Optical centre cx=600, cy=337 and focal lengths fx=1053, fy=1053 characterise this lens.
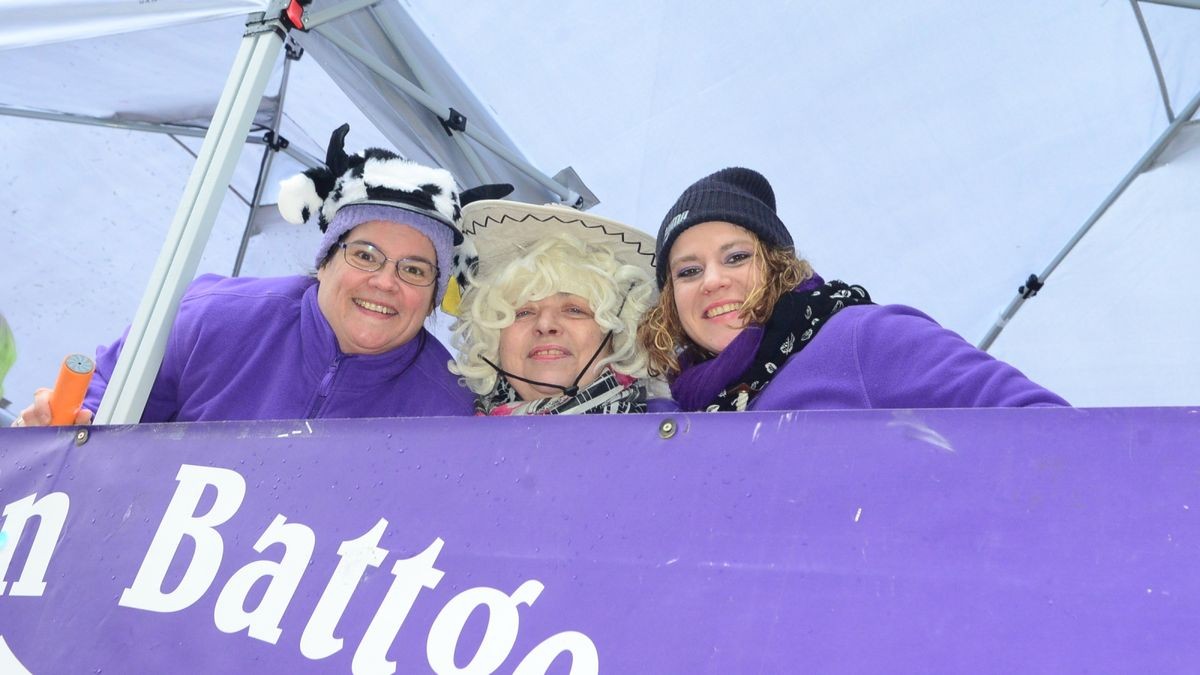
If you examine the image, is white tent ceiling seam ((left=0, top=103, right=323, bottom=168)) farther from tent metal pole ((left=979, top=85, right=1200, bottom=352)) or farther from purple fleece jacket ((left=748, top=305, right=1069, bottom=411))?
tent metal pole ((left=979, top=85, right=1200, bottom=352))

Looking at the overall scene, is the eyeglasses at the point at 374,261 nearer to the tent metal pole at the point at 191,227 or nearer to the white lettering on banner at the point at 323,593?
the tent metal pole at the point at 191,227

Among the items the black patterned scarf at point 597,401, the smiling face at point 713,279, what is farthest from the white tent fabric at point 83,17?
the smiling face at point 713,279

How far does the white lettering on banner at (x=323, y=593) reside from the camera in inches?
41.8

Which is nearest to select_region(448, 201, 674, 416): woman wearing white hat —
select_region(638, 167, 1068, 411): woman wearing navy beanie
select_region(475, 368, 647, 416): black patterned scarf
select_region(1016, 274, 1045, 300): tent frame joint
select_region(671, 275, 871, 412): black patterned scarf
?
select_region(475, 368, 647, 416): black patterned scarf

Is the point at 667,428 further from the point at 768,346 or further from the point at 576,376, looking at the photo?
the point at 576,376

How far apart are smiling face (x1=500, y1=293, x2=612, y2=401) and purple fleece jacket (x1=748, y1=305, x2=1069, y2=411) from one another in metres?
0.53

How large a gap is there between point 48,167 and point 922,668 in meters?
3.13

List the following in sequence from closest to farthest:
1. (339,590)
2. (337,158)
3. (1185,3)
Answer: (339,590) → (337,158) → (1185,3)

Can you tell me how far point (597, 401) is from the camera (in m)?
2.08

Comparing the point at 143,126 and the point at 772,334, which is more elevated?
the point at 143,126

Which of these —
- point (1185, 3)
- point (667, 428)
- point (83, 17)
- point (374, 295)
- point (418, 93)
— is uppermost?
point (1185, 3)

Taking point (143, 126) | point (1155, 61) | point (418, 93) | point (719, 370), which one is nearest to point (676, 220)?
point (719, 370)

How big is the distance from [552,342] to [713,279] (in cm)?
44

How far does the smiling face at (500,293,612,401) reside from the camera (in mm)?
2111
